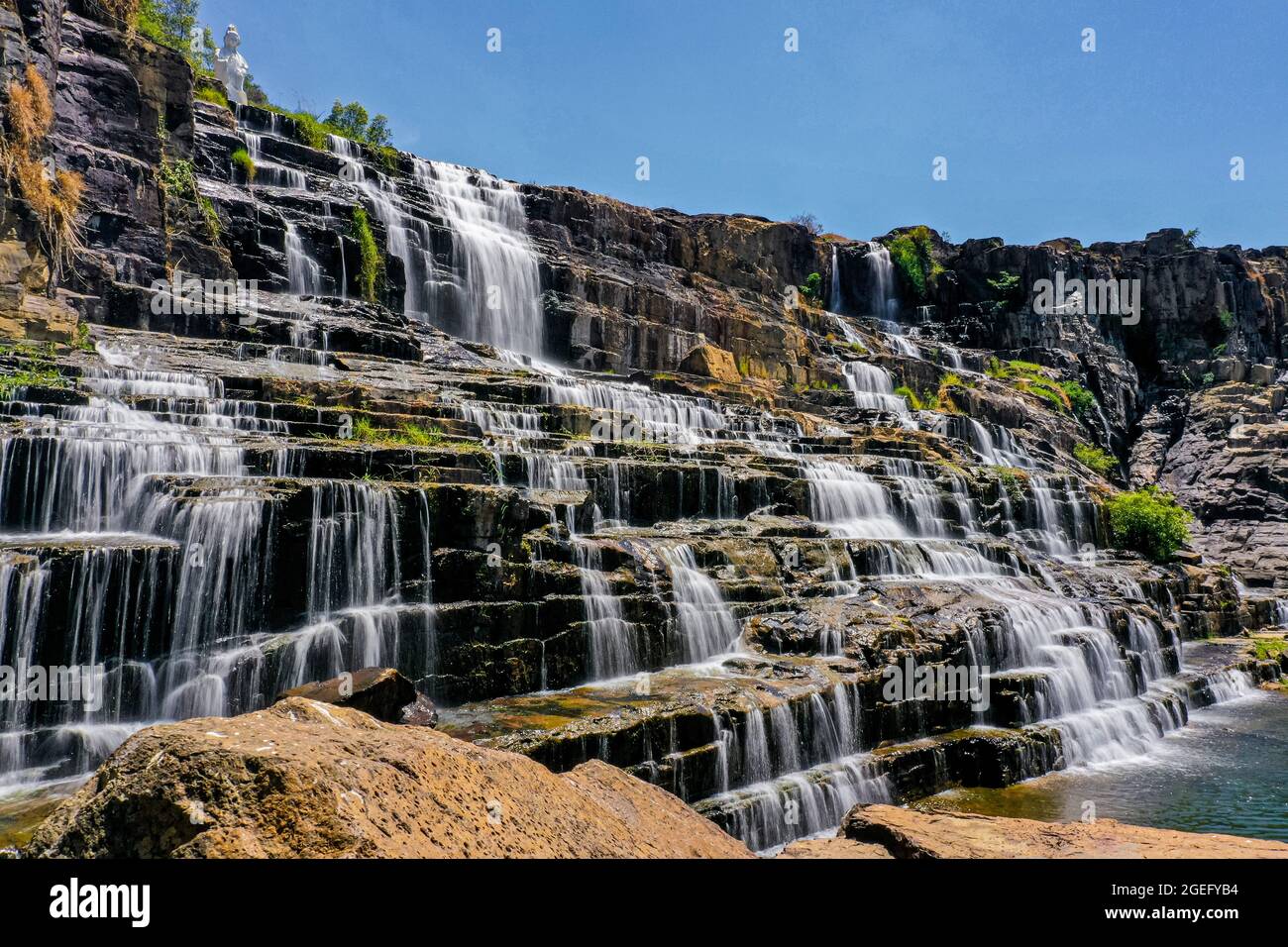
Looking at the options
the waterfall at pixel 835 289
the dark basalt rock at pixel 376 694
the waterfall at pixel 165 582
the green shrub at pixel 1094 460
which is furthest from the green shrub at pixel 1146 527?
the waterfall at pixel 835 289

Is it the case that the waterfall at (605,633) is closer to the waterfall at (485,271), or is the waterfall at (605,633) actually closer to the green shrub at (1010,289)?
the waterfall at (485,271)

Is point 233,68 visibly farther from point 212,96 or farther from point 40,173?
point 40,173

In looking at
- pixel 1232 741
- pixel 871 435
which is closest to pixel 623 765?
pixel 1232 741

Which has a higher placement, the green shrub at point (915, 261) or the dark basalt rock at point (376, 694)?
the green shrub at point (915, 261)

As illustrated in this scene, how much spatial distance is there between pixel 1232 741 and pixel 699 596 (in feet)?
31.0

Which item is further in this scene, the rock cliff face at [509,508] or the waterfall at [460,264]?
the waterfall at [460,264]

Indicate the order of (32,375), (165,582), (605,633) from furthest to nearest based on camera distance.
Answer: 1. (32,375)
2. (605,633)
3. (165,582)

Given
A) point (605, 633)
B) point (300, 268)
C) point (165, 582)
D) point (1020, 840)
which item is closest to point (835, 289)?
point (300, 268)

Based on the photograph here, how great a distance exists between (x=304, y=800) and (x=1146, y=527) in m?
26.5

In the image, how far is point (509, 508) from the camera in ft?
35.8

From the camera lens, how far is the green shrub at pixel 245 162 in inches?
1019

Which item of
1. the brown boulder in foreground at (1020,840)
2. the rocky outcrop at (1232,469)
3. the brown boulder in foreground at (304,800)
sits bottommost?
the brown boulder in foreground at (1020,840)

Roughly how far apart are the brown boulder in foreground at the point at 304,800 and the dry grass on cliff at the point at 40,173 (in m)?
18.5

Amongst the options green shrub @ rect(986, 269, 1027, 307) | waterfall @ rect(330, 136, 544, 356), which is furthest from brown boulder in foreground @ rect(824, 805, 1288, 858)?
green shrub @ rect(986, 269, 1027, 307)
